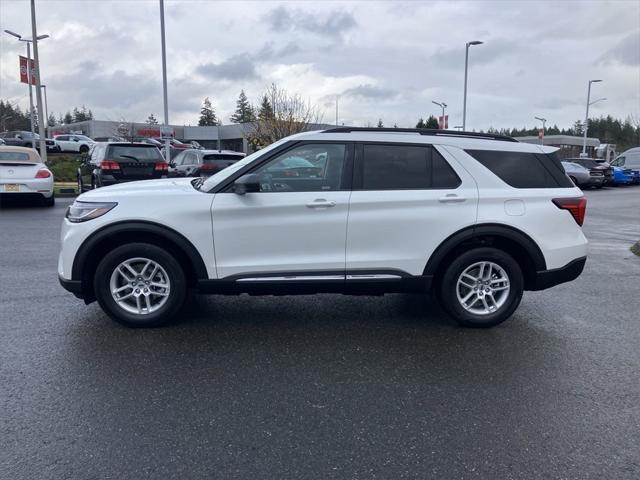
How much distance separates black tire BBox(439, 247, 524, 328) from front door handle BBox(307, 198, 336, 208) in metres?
1.26

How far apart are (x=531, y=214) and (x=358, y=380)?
2.38 metres

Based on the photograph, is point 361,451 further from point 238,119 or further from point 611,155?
point 238,119

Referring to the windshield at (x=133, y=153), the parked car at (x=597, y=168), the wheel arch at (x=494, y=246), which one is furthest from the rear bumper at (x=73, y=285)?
the parked car at (x=597, y=168)

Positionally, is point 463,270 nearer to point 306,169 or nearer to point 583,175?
point 306,169

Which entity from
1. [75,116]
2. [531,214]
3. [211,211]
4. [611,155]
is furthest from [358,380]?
[75,116]

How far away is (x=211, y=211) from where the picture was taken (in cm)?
498

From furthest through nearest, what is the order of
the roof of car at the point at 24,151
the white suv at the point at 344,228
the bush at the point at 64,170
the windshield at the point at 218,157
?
the bush at the point at 64,170 < the windshield at the point at 218,157 < the roof of car at the point at 24,151 < the white suv at the point at 344,228

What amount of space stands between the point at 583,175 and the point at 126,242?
28.1 metres

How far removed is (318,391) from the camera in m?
3.94

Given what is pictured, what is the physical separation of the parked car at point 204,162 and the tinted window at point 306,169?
553 inches

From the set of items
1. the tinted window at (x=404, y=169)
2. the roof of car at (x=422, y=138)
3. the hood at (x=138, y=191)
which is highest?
the roof of car at (x=422, y=138)

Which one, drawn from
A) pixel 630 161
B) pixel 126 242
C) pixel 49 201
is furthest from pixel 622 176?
pixel 126 242

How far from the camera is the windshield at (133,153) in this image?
15375 mm

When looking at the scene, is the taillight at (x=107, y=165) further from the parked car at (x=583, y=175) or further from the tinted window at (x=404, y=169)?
the parked car at (x=583, y=175)
